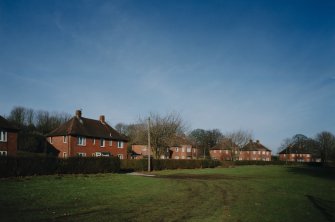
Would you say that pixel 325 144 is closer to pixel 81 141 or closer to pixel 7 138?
pixel 81 141

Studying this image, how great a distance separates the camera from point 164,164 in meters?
53.2

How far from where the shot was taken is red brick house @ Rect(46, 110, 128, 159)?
56750 millimetres

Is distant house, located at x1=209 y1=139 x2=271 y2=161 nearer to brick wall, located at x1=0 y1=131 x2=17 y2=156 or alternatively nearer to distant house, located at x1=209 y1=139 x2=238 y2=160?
distant house, located at x1=209 y1=139 x2=238 y2=160

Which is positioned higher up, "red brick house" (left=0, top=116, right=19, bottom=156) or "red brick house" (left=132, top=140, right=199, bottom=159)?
"red brick house" (left=0, top=116, right=19, bottom=156)

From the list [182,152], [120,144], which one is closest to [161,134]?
[120,144]

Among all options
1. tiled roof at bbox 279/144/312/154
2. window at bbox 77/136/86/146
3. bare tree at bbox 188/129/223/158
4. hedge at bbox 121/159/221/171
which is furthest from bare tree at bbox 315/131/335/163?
window at bbox 77/136/86/146

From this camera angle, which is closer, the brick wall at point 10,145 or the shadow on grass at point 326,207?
the shadow on grass at point 326,207

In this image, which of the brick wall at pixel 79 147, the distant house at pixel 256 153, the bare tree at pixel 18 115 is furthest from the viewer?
the distant house at pixel 256 153

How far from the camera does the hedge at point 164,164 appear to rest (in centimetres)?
4778

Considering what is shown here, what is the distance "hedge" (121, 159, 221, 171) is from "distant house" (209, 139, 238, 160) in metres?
33.1

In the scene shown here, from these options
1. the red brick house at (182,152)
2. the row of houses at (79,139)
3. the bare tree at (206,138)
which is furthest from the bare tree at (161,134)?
the bare tree at (206,138)

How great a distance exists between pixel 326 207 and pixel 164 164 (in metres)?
39.9

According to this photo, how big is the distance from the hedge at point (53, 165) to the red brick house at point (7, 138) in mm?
15712

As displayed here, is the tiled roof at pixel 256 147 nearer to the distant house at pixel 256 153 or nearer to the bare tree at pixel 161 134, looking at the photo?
the distant house at pixel 256 153
